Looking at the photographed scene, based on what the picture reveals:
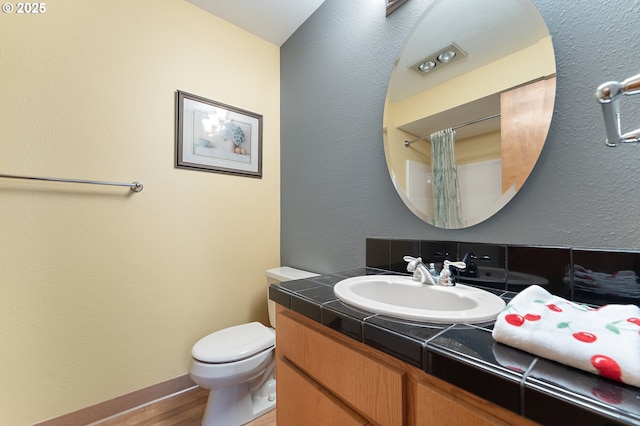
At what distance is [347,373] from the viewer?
0.62 metres

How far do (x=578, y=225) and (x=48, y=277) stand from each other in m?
2.03

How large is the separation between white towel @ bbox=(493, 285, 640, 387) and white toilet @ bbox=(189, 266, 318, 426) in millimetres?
1100

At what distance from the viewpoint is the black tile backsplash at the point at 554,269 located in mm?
612

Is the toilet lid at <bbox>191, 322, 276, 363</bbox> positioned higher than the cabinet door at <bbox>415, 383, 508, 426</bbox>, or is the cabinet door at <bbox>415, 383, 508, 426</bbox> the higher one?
the cabinet door at <bbox>415, 383, 508, 426</bbox>

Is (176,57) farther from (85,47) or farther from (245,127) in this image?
(245,127)

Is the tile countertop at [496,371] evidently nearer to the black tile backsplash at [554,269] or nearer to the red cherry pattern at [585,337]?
the red cherry pattern at [585,337]

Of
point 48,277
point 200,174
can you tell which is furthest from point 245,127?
point 48,277

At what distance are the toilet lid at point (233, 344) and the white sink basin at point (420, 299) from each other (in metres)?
0.68

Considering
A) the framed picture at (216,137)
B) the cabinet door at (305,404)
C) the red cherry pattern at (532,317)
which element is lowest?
the cabinet door at (305,404)

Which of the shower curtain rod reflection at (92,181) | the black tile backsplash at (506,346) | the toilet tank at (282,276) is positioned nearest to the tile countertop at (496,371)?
the black tile backsplash at (506,346)

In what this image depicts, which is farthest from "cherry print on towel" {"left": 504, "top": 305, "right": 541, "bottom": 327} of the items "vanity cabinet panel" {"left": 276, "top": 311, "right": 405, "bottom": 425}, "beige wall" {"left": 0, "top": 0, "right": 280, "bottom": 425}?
"beige wall" {"left": 0, "top": 0, "right": 280, "bottom": 425}

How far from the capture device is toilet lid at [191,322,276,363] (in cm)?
116

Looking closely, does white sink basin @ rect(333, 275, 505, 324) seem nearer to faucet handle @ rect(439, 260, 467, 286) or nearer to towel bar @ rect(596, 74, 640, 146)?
faucet handle @ rect(439, 260, 467, 286)

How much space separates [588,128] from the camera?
677 mm
